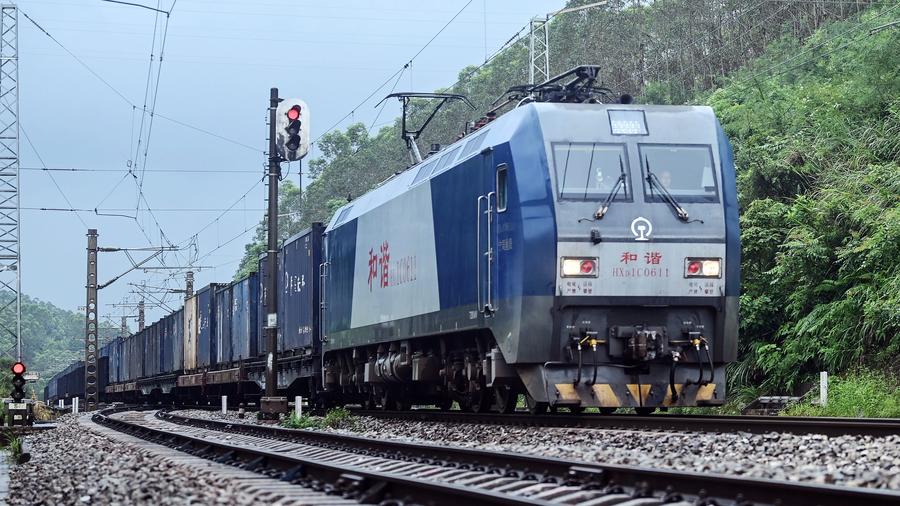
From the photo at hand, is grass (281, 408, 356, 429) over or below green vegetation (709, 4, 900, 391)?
below

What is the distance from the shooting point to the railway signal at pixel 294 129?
20.2 metres

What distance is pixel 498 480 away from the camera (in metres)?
7.86

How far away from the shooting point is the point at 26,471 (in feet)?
37.4

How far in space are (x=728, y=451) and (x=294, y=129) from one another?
42.1 feet

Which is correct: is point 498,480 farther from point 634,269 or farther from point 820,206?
point 820,206

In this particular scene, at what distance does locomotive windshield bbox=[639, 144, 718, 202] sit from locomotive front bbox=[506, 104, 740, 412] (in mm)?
11

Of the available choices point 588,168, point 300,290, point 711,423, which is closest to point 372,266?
point 300,290


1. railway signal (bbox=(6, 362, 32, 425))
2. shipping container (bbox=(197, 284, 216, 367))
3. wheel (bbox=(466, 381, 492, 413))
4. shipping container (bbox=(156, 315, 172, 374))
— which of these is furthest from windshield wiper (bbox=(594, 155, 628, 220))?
shipping container (bbox=(156, 315, 172, 374))

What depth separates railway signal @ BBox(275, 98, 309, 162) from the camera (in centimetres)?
2017

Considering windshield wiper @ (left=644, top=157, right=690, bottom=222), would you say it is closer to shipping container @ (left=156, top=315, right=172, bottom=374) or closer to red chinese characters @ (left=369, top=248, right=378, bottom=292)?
red chinese characters @ (left=369, top=248, right=378, bottom=292)

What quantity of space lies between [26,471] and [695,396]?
6.83 meters

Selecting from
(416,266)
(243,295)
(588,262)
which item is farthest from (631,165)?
(243,295)

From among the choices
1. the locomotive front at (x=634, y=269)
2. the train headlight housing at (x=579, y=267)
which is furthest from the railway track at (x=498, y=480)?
the train headlight housing at (x=579, y=267)

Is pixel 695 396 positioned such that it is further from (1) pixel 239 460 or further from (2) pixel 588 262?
(1) pixel 239 460
